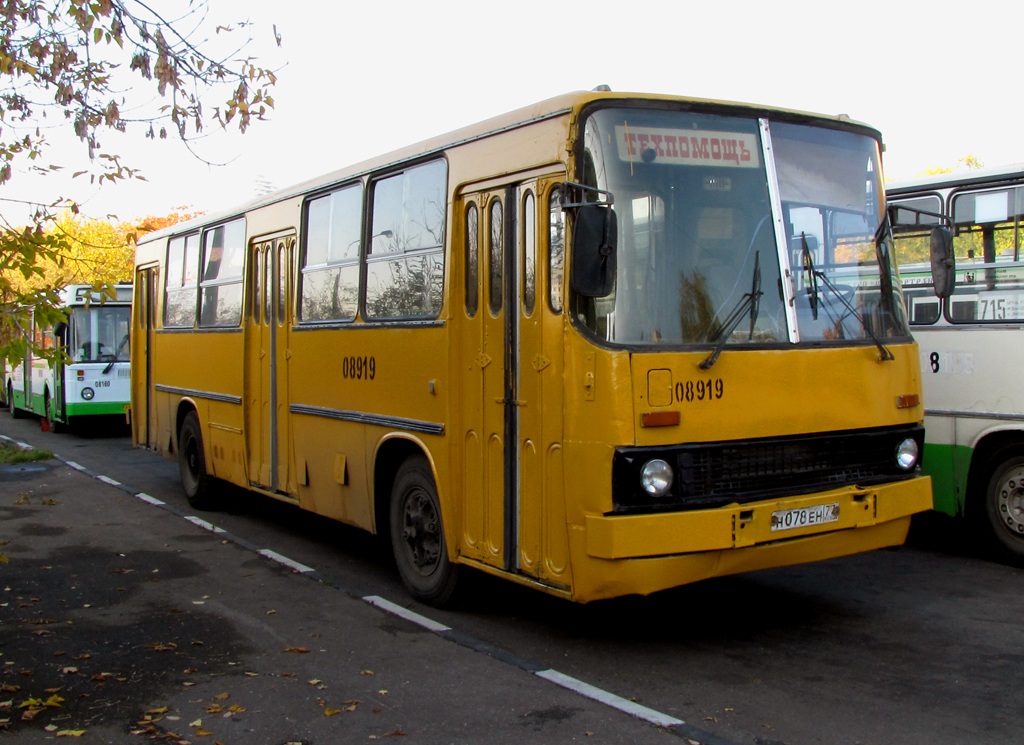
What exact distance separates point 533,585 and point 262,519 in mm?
6182

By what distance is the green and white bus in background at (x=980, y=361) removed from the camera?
9.12 m

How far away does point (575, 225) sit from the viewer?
19.6 feet

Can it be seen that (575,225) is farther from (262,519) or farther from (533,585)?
(262,519)

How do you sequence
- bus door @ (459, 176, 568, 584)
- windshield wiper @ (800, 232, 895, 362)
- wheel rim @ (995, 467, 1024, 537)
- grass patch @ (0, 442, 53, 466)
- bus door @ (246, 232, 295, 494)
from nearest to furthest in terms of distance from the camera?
bus door @ (459, 176, 568, 584) → windshield wiper @ (800, 232, 895, 362) → wheel rim @ (995, 467, 1024, 537) → bus door @ (246, 232, 295, 494) → grass patch @ (0, 442, 53, 466)

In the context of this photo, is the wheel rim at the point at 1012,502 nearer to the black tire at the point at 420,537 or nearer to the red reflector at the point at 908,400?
the red reflector at the point at 908,400

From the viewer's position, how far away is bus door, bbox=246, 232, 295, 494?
10.3m

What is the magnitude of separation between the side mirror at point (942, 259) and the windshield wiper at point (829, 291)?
121 cm

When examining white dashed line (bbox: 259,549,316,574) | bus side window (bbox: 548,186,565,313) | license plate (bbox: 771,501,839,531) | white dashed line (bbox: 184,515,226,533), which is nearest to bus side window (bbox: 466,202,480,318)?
bus side window (bbox: 548,186,565,313)

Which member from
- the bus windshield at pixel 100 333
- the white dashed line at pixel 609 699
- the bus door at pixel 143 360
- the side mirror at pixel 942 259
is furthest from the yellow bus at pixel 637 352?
the bus windshield at pixel 100 333

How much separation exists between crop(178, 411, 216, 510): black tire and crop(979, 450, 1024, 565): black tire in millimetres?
7853

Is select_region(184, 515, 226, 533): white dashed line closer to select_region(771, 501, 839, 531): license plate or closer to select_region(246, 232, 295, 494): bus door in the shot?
select_region(246, 232, 295, 494): bus door

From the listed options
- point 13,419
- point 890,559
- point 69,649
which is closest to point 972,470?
point 890,559

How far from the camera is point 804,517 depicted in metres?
6.43

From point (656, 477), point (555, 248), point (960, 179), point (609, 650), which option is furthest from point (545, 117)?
point (960, 179)
